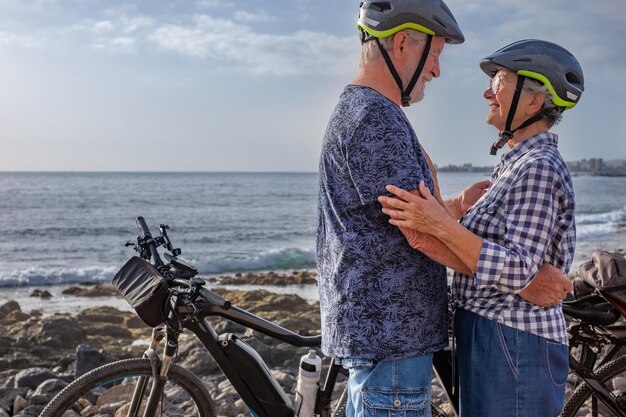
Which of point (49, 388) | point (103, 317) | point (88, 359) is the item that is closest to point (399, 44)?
point (49, 388)

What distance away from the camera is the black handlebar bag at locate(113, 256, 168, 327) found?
320 cm

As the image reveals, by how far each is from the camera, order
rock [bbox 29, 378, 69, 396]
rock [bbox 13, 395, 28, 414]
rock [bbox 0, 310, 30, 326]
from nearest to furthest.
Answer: rock [bbox 13, 395, 28, 414], rock [bbox 29, 378, 69, 396], rock [bbox 0, 310, 30, 326]

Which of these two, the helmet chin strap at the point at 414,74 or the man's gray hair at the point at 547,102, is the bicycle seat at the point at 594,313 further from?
the helmet chin strap at the point at 414,74

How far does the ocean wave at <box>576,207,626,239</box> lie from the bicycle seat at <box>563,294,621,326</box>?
1075 inches

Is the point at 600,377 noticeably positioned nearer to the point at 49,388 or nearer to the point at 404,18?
the point at 404,18

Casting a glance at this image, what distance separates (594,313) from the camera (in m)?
3.50

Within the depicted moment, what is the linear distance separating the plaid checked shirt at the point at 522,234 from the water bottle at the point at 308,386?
102 cm

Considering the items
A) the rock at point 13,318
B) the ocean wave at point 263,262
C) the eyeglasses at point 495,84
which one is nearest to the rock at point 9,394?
the eyeglasses at point 495,84

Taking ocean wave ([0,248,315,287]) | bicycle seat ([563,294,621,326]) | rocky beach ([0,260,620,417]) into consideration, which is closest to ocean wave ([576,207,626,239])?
ocean wave ([0,248,315,287])

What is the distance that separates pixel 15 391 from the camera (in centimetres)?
614

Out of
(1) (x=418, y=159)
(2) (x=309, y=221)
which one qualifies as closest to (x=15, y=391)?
(1) (x=418, y=159)

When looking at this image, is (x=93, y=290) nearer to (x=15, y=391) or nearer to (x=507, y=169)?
(x=15, y=391)

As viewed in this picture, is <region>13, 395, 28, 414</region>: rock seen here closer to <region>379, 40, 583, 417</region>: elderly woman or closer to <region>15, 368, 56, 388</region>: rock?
<region>15, 368, 56, 388</region>: rock

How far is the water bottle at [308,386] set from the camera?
3.37 meters
